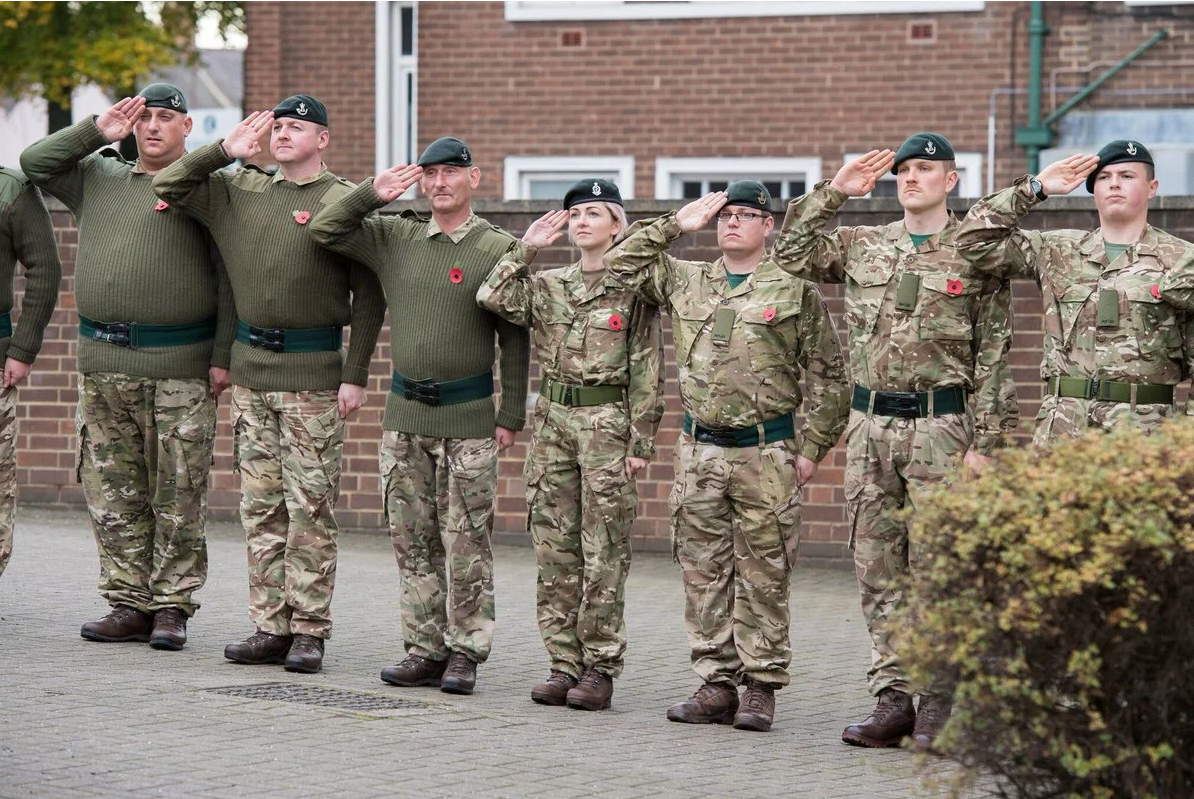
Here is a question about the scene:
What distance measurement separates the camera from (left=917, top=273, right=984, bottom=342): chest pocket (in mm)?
7484

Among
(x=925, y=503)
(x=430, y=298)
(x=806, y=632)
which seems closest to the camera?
(x=925, y=503)

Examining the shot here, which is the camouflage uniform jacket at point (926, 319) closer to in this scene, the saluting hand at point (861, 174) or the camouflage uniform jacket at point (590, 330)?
the saluting hand at point (861, 174)

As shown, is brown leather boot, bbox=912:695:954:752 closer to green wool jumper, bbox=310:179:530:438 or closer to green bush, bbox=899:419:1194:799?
green bush, bbox=899:419:1194:799

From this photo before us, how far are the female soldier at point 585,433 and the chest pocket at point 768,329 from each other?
0.49 meters

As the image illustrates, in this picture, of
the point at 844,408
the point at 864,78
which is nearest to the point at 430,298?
the point at 844,408

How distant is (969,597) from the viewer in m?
5.29

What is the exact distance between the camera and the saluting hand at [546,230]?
8094 mm

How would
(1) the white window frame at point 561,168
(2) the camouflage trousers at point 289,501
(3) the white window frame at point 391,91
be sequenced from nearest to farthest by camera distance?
(2) the camouflage trousers at point 289,501 → (1) the white window frame at point 561,168 → (3) the white window frame at point 391,91

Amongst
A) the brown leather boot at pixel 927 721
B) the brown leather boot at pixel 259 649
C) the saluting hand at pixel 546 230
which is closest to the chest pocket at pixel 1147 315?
the brown leather boot at pixel 927 721

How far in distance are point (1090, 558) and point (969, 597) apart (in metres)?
Answer: 0.36

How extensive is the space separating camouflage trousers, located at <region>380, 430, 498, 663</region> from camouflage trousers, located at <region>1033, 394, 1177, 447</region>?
239 cm

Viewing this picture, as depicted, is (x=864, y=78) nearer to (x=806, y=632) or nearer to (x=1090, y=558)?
(x=806, y=632)

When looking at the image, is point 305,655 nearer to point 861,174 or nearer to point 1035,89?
point 861,174

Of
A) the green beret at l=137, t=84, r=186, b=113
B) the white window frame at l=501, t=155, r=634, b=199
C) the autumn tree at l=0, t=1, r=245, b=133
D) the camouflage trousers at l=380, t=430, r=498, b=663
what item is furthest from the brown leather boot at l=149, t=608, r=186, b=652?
the autumn tree at l=0, t=1, r=245, b=133
